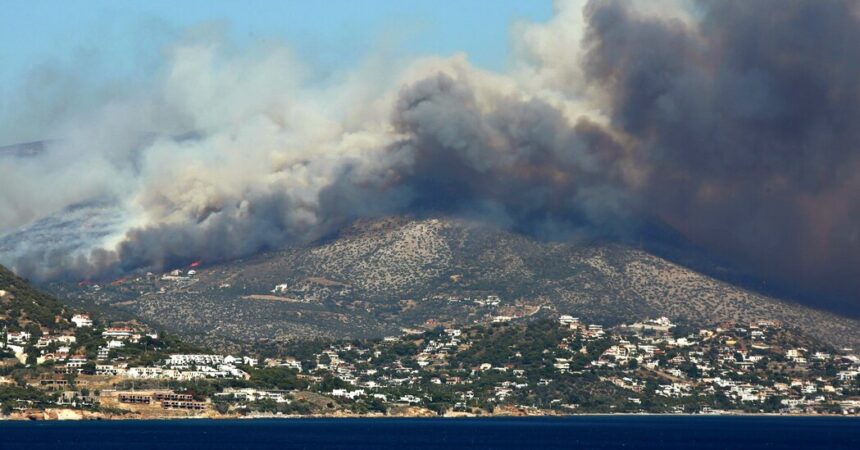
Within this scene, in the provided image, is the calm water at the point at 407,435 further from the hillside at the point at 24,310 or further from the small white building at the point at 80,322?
the small white building at the point at 80,322

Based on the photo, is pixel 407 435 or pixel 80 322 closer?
pixel 407 435

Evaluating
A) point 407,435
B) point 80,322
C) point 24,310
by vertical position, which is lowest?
point 407,435

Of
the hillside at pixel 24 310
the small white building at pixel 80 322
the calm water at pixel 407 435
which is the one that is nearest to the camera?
the calm water at pixel 407 435

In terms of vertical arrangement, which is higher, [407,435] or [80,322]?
[80,322]

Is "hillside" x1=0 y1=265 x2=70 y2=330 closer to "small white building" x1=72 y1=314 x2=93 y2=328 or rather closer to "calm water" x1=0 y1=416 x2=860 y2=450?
"small white building" x1=72 y1=314 x2=93 y2=328

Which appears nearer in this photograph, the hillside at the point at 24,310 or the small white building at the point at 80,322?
the hillside at the point at 24,310

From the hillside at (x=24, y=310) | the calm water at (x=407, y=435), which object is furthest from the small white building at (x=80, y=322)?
the calm water at (x=407, y=435)

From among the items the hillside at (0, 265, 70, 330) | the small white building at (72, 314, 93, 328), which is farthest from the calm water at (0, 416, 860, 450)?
the small white building at (72, 314, 93, 328)

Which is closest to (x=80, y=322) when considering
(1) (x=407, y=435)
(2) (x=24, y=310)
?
(2) (x=24, y=310)

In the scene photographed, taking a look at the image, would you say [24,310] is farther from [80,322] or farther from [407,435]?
[407,435]
